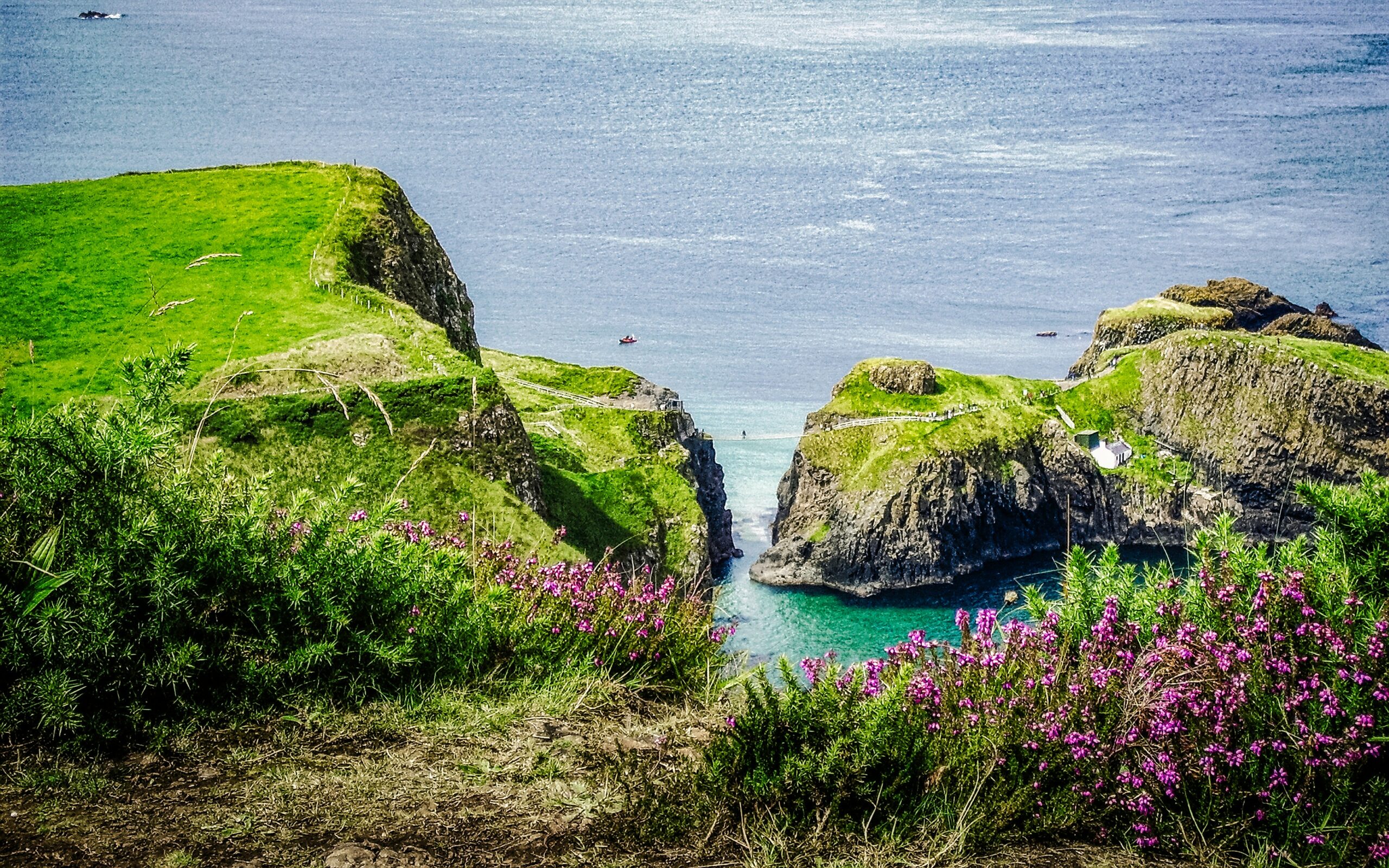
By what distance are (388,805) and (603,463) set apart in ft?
155

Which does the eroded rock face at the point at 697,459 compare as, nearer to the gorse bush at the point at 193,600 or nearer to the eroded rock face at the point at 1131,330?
the eroded rock face at the point at 1131,330

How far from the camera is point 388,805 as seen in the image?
775 centimetres

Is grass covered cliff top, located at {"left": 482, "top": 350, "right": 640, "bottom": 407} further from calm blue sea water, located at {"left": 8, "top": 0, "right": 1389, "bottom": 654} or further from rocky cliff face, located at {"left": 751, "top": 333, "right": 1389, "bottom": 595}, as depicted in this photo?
rocky cliff face, located at {"left": 751, "top": 333, "right": 1389, "bottom": 595}

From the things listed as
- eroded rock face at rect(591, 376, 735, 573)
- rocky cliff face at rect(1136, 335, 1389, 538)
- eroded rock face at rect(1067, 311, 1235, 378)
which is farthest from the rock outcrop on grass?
eroded rock face at rect(591, 376, 735, 573)

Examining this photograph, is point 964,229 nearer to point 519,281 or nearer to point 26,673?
point 519,281

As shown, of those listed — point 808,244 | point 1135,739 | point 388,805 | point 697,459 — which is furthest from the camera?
point 808,244

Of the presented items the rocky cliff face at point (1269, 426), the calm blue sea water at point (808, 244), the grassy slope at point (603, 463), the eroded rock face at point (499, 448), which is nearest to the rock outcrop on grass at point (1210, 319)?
the rocky cliff face at point (1269, 426)

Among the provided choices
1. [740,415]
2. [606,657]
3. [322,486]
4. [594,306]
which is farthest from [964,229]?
[606,657]

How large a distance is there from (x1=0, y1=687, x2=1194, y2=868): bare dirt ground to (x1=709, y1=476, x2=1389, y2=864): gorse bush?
327 millimetres

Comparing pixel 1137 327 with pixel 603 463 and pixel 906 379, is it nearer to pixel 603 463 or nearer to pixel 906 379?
pixel 906 379

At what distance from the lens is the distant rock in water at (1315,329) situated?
358ft

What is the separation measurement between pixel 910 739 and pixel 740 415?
323 feet

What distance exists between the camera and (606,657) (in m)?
10.8

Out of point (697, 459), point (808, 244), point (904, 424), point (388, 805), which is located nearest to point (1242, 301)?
point (904, 424)
